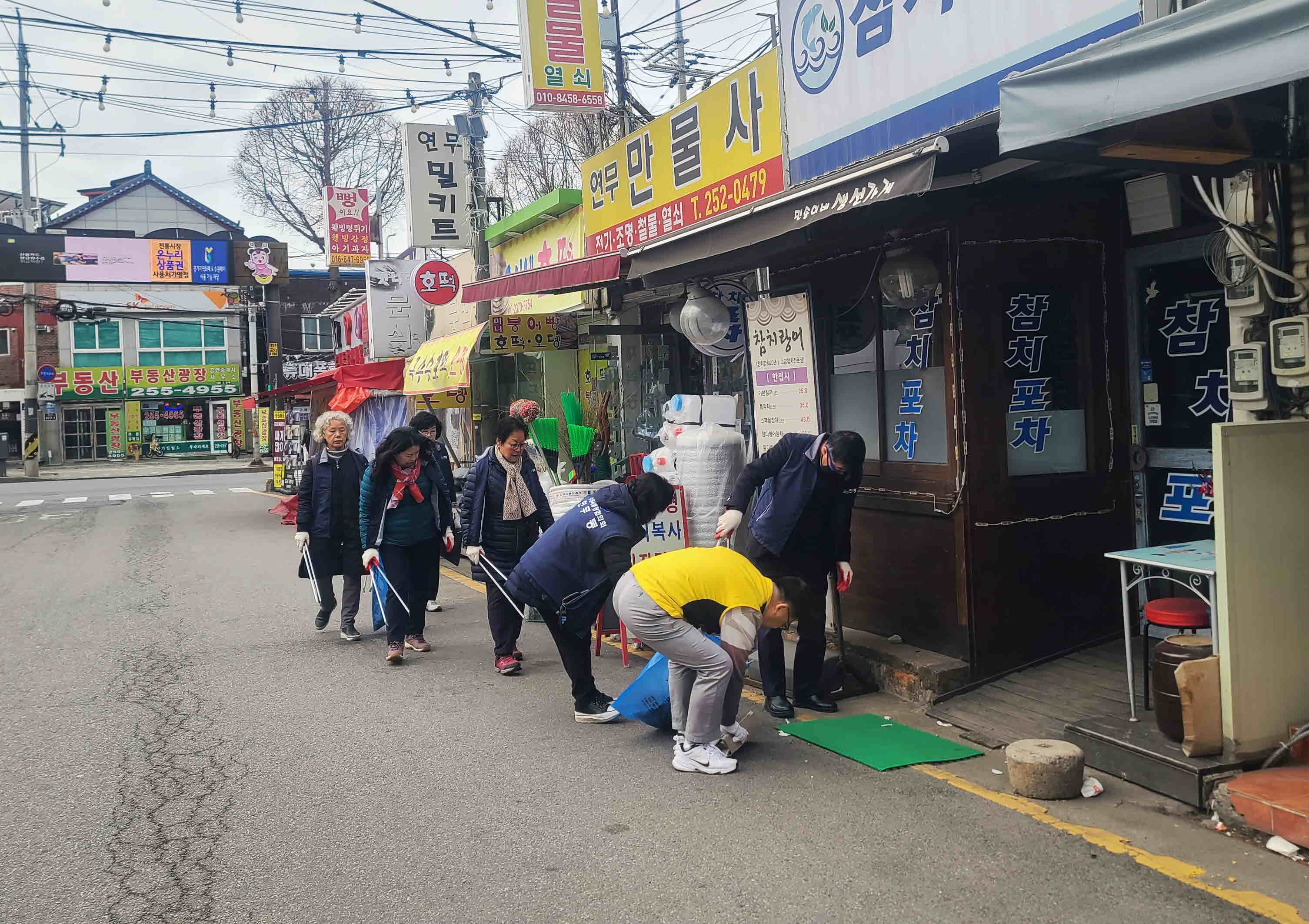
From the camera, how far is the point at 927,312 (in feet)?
21.5

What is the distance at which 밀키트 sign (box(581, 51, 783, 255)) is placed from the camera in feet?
26.5

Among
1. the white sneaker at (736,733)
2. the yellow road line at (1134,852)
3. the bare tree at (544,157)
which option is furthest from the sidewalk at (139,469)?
the yellow road line at (1134,852)

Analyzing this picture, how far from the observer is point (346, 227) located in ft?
82.4

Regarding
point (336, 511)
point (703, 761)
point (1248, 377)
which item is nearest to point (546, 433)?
point (336, 511)

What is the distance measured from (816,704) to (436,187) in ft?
40.4

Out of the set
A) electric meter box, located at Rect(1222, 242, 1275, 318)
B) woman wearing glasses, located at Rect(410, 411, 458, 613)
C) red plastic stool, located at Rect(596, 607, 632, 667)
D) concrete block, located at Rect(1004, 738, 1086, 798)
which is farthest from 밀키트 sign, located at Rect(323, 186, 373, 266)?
concrete block, located at Rect(1004, 738, 1086, 798)

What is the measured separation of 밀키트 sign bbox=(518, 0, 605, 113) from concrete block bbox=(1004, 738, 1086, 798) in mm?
9416

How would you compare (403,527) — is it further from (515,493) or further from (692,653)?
(692,653)

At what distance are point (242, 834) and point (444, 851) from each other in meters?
0.93

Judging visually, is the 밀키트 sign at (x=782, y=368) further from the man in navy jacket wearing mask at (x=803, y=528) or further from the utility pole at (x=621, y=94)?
the utility pole at (x=621, y=94)

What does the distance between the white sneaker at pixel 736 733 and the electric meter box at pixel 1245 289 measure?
3134mm

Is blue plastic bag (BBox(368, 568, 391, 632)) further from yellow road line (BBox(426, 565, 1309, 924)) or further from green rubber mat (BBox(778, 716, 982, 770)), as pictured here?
yellow road line (BBox(426, 565, 1309, 924))

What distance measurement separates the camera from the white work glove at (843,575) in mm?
6105

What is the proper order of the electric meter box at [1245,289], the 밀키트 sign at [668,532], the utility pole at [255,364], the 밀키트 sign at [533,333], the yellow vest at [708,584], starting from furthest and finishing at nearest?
the utility pole at [255,364] < the 밀키트 sign at [533,333] < the 밀키트 sign at [668,532] < the yellow vest at [708,584] < the electric meter box at [1245,289]
